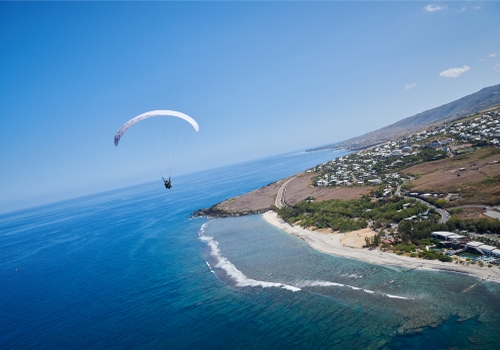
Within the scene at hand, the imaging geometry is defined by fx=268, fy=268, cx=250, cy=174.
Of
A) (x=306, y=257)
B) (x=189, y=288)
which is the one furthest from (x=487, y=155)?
(x=189, y=288)

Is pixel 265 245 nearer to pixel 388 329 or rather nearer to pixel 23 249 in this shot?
pixel 388 329

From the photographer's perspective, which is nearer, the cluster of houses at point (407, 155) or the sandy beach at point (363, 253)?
the sandy beach at point (363, 253)

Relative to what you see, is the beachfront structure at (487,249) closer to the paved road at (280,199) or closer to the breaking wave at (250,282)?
the breaking wave at (250,282)

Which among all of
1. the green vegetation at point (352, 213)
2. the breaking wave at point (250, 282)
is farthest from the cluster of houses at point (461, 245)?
the breaking wave at point (250, 282)

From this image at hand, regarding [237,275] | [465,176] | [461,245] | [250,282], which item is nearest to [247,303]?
[250,282]

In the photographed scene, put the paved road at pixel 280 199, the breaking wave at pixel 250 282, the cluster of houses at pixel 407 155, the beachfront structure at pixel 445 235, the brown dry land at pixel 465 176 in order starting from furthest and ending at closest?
1. the paved road at pixel 280 199
2. the cluster of houses at pixel 407 155
3. the brown dry land at pixel 465 176
4. the beachfront structure at pixel 445 235
5. the breaking wave at pixel 250 282

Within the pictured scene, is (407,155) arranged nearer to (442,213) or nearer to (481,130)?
(481,130)
